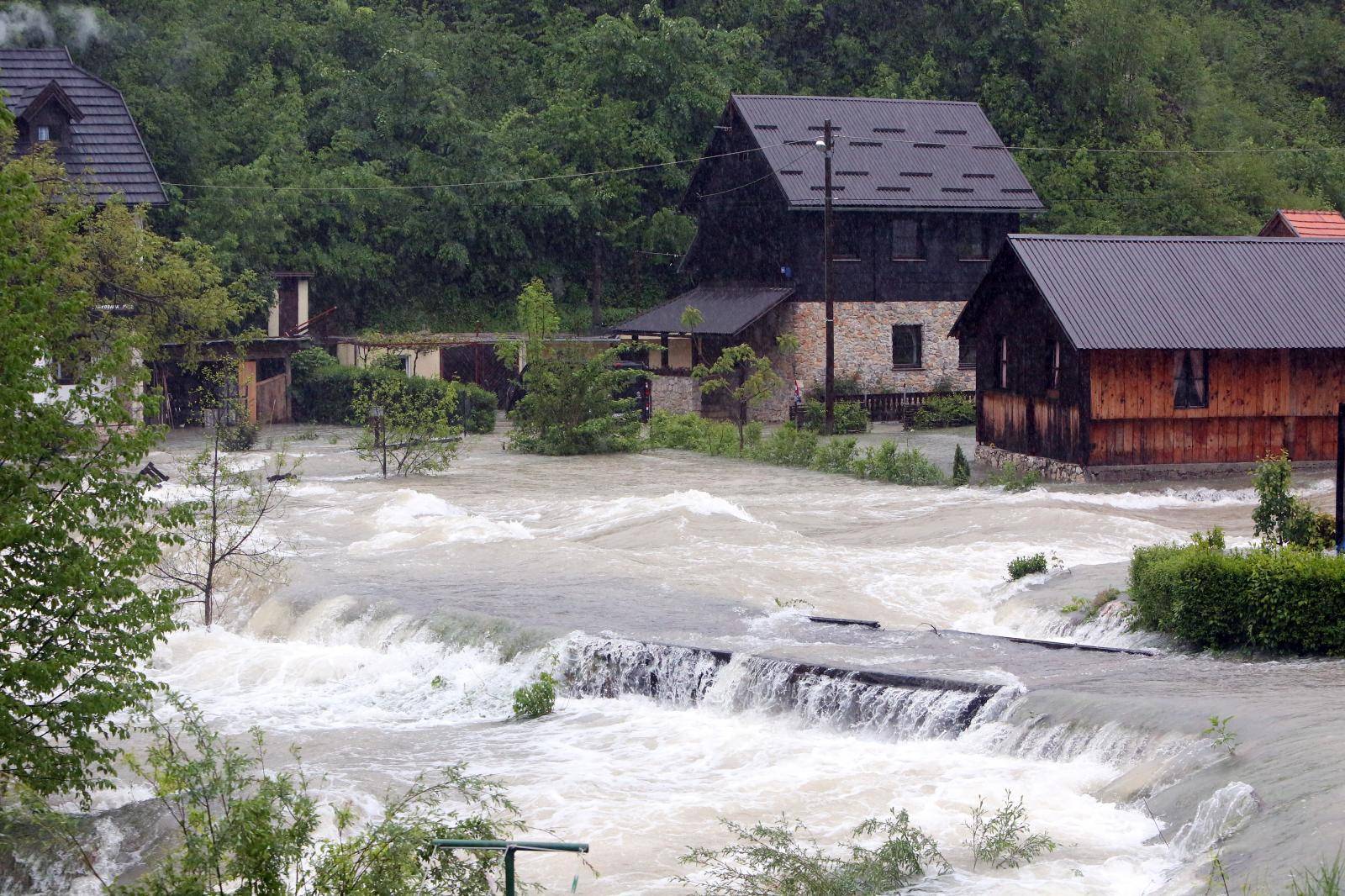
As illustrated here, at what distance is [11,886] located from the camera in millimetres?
12172

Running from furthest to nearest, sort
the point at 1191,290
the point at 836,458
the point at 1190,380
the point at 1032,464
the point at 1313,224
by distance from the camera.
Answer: the point at 1313,224 → the point at 836,458 → the point at 1032,464 → the point at 1191,290 → the point at 1190,380

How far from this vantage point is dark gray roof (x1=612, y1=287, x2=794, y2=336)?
46.8 m

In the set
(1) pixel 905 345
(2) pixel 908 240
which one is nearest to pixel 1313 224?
(2) pixel 908 240

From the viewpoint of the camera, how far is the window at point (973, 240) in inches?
1932

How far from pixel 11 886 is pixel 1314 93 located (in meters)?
69.8

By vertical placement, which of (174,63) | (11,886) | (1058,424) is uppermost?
(174,63)

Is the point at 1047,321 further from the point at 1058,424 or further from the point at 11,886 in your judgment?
the point at 11,886

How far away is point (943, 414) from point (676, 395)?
29.2 ft

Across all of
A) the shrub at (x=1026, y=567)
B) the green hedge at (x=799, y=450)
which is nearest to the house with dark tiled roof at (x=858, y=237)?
the green hedge at (x=799, y=450)

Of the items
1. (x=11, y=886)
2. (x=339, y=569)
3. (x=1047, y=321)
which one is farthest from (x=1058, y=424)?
(x=11, y=886)

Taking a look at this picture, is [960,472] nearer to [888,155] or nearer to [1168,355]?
[1168,355]

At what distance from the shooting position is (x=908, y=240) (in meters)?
48.4

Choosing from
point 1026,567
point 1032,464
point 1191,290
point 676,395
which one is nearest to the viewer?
point 1026,567

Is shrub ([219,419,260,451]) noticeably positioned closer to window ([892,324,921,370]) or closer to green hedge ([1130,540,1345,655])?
window ([892,324,921,370])
